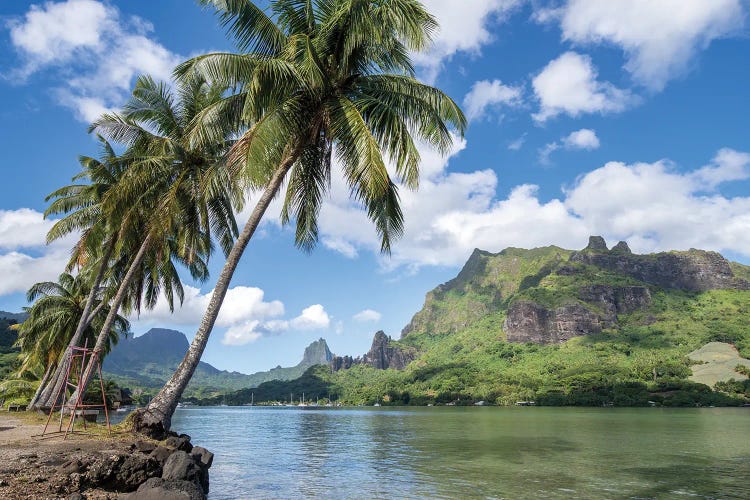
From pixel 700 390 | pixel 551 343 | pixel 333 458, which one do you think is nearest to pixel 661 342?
pixel 551 343

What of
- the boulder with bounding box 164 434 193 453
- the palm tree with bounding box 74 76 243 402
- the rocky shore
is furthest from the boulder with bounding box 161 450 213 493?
the palm tree with bounding box 74 76 243 402

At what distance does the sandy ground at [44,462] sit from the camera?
809 centimetres

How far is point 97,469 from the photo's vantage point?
962 centimetres

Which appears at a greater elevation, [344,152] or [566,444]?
[344,152]

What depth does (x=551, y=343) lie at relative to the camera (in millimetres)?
178625

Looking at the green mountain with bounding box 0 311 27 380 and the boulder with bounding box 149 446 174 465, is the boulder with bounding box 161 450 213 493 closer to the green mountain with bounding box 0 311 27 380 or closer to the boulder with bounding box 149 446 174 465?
the boulder with bounding box 149 446 174 465

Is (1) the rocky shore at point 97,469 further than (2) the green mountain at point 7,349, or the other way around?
(2) the green mountain at point 7,349

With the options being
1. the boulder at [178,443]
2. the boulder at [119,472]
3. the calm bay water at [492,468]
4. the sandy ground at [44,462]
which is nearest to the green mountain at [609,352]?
the calm bay water at [492,468]

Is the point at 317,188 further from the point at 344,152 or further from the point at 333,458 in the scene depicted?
the point at 333,458

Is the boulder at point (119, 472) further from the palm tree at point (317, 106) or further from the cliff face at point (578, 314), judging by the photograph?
the cliff face at point (578, 314)

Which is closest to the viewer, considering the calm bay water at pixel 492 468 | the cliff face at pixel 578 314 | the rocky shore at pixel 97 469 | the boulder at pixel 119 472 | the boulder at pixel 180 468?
the rocky shore at pixel 97 469

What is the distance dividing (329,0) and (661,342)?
164m

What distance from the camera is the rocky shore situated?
8.47 metres

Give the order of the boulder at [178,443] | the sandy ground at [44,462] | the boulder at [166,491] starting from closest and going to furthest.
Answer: the sandy ground at [44,462] < the boulder at [166,491] < the boulder at [178,443]
